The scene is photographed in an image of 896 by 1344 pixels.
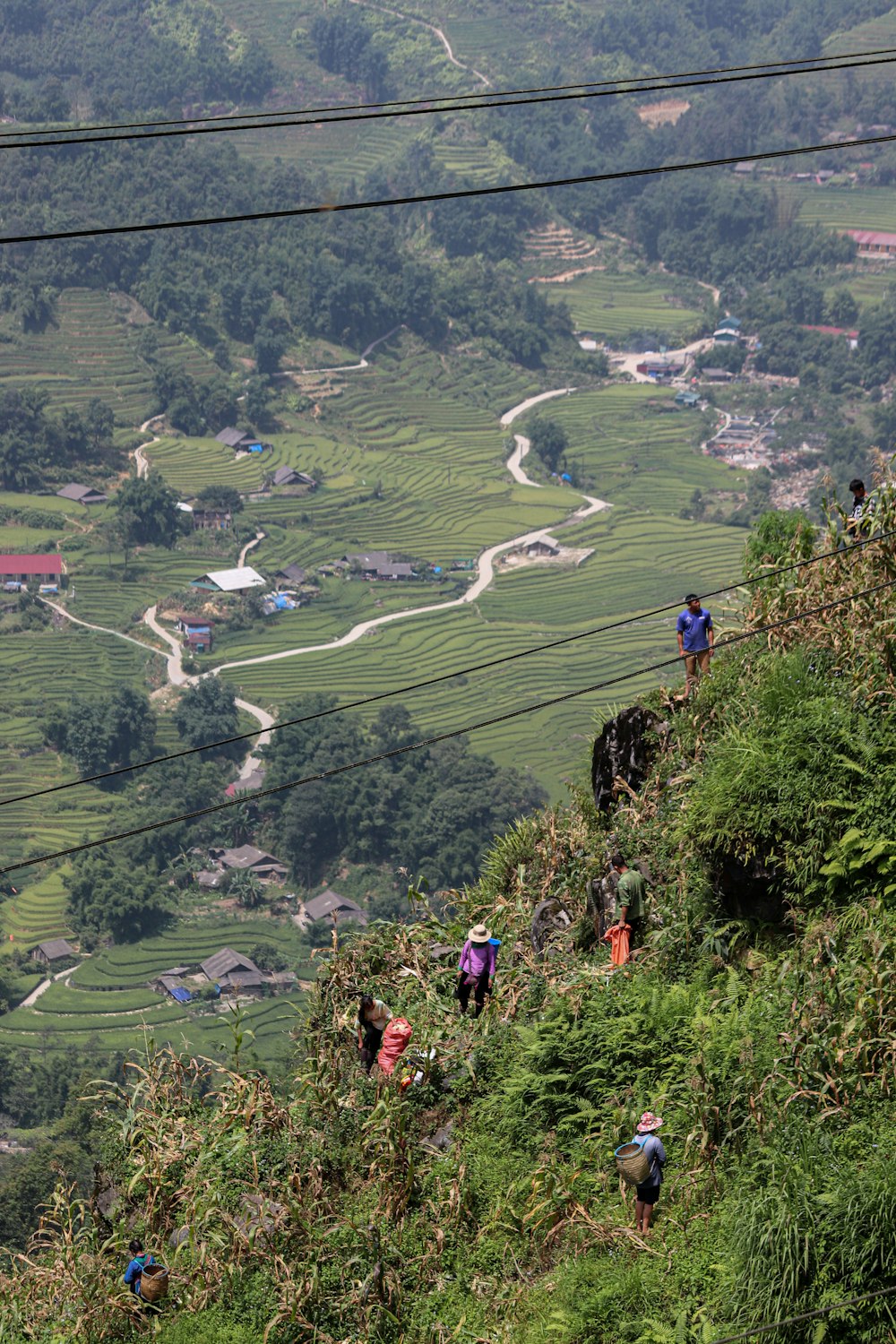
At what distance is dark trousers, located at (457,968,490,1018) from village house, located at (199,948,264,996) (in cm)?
3043

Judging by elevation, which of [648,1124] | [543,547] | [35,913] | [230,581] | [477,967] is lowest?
[35,913]

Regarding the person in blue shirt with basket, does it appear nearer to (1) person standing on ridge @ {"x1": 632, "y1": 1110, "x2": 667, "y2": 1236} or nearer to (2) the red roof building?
(1) person standing on ridge @ {"x1": 632, "y1": 1110, "x2": 667, "y2": 1236}

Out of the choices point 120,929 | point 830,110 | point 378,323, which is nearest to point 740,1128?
point 120,929

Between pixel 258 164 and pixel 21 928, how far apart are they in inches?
2833

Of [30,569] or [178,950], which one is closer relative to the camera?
[178,950]

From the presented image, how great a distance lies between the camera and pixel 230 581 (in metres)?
62.3

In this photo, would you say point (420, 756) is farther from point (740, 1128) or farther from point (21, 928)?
point (740, 1128)

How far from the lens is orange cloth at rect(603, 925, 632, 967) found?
8398 millimetres

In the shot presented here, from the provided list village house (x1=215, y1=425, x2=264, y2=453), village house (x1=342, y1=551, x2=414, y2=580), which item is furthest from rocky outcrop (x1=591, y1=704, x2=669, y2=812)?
village house (x1=215, y1=425, x2=264, y2=453)

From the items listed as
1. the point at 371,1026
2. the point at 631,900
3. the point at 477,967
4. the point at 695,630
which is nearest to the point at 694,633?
the point at 695,630

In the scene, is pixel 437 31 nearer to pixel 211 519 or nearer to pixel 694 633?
pixel 211 519

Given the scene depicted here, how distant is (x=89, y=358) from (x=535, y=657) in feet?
114

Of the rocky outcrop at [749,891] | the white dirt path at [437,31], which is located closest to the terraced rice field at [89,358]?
the white dirt path at [437,31]

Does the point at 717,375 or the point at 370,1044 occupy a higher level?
the point at 370,1044
